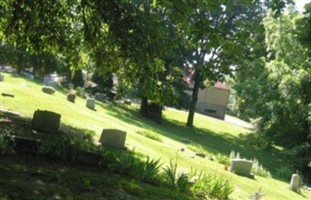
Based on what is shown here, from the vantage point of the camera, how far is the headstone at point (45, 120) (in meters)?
14.4

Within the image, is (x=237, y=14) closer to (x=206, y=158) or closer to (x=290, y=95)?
(x=290, y=95)

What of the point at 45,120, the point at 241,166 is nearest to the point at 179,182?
the point at 45,120

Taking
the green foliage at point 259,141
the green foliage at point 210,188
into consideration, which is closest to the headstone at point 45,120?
the green foliage at point 210,188

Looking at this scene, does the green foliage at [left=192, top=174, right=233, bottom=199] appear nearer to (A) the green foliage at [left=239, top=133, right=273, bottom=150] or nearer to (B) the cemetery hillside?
(B) the cemetery hillside

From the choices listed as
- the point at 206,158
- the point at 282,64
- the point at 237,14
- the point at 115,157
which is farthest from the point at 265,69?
the point at 115,157

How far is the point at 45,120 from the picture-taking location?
47.6 feet

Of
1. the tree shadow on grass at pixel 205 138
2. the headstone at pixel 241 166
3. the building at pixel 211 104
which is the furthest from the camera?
the building at pixel 211 104

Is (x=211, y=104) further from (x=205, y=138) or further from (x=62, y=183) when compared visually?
(x=62, y=183)

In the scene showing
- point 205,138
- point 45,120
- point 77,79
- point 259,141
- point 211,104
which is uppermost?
point 211,104

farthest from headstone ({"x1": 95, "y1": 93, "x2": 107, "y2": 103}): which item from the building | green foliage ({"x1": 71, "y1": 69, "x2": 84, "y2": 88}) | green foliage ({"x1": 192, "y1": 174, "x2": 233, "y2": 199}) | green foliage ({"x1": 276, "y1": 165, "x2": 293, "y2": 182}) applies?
the building

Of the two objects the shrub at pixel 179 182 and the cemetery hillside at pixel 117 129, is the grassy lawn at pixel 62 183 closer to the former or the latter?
the cemetery hillside at pixel 117 129

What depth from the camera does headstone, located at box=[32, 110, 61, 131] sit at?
1438 cm

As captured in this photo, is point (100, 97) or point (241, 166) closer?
point (241, 166)

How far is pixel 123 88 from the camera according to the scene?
13.6 meters
